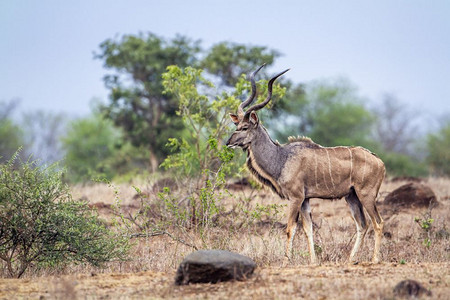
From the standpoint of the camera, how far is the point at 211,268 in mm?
7359

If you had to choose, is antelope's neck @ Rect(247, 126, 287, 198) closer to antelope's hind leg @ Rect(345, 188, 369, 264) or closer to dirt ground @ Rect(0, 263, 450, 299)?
antelope's hind leg @ Rect(345, 188, 369, 264)

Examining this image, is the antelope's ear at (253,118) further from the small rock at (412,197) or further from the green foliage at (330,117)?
the green foliage at (330,117)

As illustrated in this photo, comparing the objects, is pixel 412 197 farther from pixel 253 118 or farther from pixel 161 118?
pixel 161 118

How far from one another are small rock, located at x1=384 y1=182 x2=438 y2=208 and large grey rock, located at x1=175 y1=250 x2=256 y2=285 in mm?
8607

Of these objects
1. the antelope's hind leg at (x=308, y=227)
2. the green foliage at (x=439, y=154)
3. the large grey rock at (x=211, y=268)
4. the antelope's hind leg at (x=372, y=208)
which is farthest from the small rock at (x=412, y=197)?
the green foliage at (x=439, y=154)

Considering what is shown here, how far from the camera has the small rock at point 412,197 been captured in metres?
15.2

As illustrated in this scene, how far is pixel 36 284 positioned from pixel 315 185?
4736 mm

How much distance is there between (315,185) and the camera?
1016 centimetres

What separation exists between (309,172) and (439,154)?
2755 centimetres

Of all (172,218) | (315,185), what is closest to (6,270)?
(172,218)

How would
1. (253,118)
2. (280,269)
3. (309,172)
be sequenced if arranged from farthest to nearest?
(253,118) → (309,172) → (280,269)

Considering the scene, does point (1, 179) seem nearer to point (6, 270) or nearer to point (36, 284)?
point (6, 270)

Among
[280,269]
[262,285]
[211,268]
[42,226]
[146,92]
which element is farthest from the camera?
[146,92]

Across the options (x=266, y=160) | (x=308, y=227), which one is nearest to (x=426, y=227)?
(x=308, y=227)
